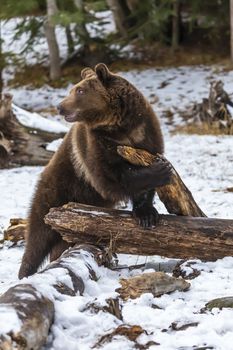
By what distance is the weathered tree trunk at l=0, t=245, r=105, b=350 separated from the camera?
3.30 meters

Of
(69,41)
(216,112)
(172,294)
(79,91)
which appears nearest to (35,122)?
(216,112)

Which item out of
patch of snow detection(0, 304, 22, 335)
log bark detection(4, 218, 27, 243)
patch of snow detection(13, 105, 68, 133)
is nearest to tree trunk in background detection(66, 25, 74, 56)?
patch of snow detection(13, 105, 68, 133)

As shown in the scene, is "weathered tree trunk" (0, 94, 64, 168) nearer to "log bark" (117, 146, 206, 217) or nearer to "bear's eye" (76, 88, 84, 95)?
"bear's eye" (76, 88, 84, 95)

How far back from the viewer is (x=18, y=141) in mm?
11141

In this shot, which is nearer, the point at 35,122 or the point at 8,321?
the point at 8,321

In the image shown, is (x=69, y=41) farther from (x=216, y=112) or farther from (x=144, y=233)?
(x=144, y=233)

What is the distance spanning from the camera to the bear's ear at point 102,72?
5621mm

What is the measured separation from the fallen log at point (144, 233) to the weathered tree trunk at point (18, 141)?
17.7 feet

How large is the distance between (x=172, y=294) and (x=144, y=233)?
1.03 metres

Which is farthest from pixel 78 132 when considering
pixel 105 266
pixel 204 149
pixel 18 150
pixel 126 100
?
pixel 204 149

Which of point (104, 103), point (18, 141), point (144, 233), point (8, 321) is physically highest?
point (104, 103)

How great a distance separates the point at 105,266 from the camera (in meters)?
5.51

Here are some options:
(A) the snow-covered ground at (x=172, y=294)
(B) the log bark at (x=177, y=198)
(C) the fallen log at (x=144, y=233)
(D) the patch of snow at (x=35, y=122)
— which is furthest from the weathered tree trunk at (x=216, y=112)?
(C) the fallen log at (x=144, y=233)

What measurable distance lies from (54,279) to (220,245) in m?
1.79
